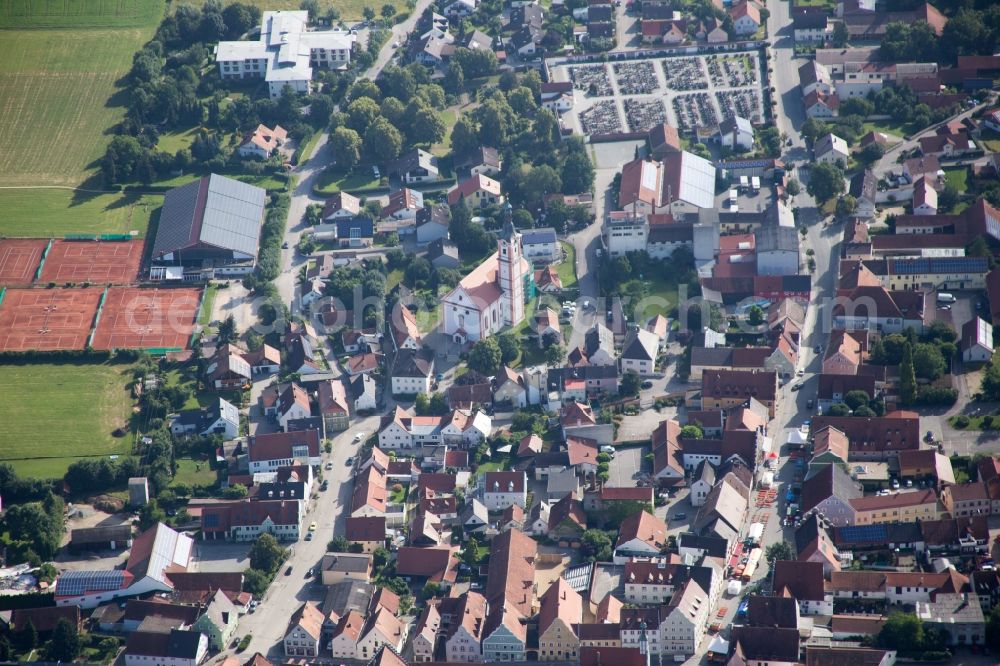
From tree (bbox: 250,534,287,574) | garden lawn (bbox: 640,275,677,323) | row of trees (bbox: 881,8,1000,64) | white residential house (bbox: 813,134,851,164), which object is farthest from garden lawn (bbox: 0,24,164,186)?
row of trees (bbox: 881,8,1000,64)

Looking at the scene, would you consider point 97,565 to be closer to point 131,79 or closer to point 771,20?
point 131,79

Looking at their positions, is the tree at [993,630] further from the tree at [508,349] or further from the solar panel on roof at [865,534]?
the tree at [508,349]

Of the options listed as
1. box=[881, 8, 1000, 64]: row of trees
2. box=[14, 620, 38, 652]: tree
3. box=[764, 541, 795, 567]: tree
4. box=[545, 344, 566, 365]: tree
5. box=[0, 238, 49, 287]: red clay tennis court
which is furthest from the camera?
box=[881, 8, 1000, 64]: row of trees

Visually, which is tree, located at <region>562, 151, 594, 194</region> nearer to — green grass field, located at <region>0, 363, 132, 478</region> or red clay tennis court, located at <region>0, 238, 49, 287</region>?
green grass field, located at <region>0, 363, 132, 478</region>

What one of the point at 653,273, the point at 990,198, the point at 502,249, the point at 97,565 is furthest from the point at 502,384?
the point at 990,198

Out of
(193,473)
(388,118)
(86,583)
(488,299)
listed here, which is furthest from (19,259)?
(86,583)

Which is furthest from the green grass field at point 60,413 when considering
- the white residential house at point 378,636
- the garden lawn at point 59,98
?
the garden lawn at point 59,98

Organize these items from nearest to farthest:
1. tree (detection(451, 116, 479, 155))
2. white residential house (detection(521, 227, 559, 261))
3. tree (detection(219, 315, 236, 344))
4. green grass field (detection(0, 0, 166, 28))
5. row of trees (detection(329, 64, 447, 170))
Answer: tree (detection(219, 315, 236, 344)) < white residential house (detection(521, 227, 559, 261)) < row of trees (detection(329, 64, 447, 170)) < tree (detection(451, 116, 479, 155)) < green grass field (detection(0, 0, 166, 28))
